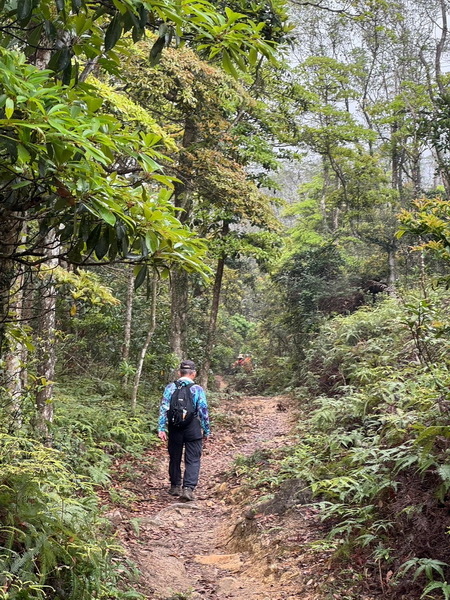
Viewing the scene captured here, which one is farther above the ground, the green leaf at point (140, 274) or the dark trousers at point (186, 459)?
the green leaf at point (140, 274)

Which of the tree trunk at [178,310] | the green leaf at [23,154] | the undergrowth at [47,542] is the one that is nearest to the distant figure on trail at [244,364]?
the tree trunk at [178,310]

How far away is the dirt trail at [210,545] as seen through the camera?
448 cm

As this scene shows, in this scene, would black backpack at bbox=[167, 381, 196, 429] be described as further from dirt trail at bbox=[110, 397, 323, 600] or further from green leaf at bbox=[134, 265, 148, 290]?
green leaf at bbox=[134, 265, 148, 290]

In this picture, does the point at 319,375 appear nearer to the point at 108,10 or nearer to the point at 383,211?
the point at 383,211

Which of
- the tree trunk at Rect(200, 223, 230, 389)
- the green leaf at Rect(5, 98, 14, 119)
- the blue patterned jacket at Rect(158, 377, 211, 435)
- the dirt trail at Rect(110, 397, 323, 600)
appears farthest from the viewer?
the tree trunk at Rect(200, 223, 230, 389)

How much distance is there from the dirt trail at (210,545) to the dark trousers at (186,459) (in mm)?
311

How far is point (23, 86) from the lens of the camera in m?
2.05

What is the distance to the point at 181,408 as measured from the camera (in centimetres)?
735

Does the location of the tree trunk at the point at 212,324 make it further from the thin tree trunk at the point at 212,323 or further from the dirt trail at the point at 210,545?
the dirt trail at the point at 210,545

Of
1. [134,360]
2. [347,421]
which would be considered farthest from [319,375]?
[347,421]

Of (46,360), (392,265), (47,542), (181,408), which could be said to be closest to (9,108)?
(47,542)

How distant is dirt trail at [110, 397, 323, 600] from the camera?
14.7ft

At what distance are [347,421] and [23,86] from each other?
7.14m

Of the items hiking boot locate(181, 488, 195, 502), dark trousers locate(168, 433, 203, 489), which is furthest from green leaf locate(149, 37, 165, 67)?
hiking boot locate(181, 488, 195, 502)
